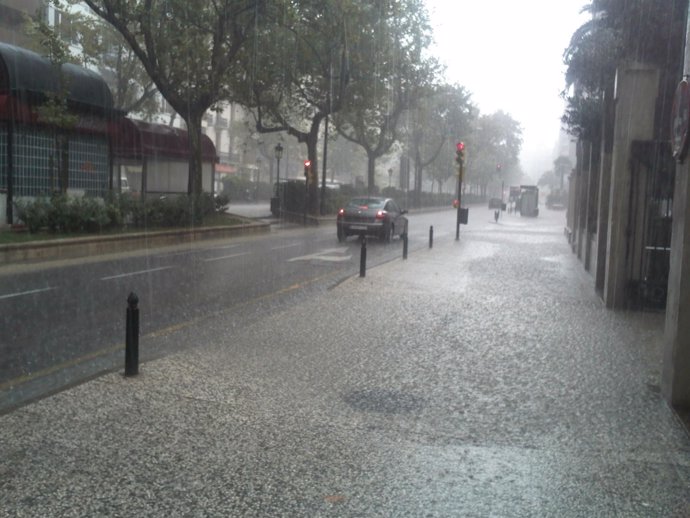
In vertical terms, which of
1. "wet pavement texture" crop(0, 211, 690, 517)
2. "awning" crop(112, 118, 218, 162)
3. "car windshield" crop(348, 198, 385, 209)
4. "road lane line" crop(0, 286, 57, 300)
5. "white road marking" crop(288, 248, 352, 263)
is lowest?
"wet pavement texture" crop(0, 211, 690, 517)

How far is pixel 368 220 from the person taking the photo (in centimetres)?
2561

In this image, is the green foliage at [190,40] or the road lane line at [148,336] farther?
the green foliage at [190,40]

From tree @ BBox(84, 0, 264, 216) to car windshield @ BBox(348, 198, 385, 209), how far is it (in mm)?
5553

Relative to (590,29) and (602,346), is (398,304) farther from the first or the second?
(590,29)

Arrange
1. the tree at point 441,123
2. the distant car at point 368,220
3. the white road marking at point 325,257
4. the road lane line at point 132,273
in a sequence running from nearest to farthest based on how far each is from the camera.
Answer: the road lane line at point 132,273 < the white road marking at point 325,257 < the distant car at point 368,220 < the tree at point 441,123

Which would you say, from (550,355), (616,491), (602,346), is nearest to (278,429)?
(616,491)

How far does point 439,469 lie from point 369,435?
0.76 metres

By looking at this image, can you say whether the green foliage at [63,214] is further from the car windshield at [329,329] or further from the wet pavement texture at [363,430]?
the wet pavement texture at [363,430]

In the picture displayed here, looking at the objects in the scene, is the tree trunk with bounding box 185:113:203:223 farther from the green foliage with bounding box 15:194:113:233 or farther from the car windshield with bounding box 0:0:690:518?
the green foliage with bounding box 15:194:113:233

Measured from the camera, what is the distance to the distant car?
2553 centimetres

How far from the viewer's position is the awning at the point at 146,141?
28.1 m

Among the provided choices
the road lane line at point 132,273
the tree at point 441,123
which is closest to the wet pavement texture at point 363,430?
the road lane line at point 132,273

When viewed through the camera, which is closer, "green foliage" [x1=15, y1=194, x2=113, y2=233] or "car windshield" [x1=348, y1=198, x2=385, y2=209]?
"green foliage" [x1=15, y1=194, x2=113, y2=233]

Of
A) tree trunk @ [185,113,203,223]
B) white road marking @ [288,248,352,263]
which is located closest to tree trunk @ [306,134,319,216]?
tree trunk @ [185,113,203,223]
